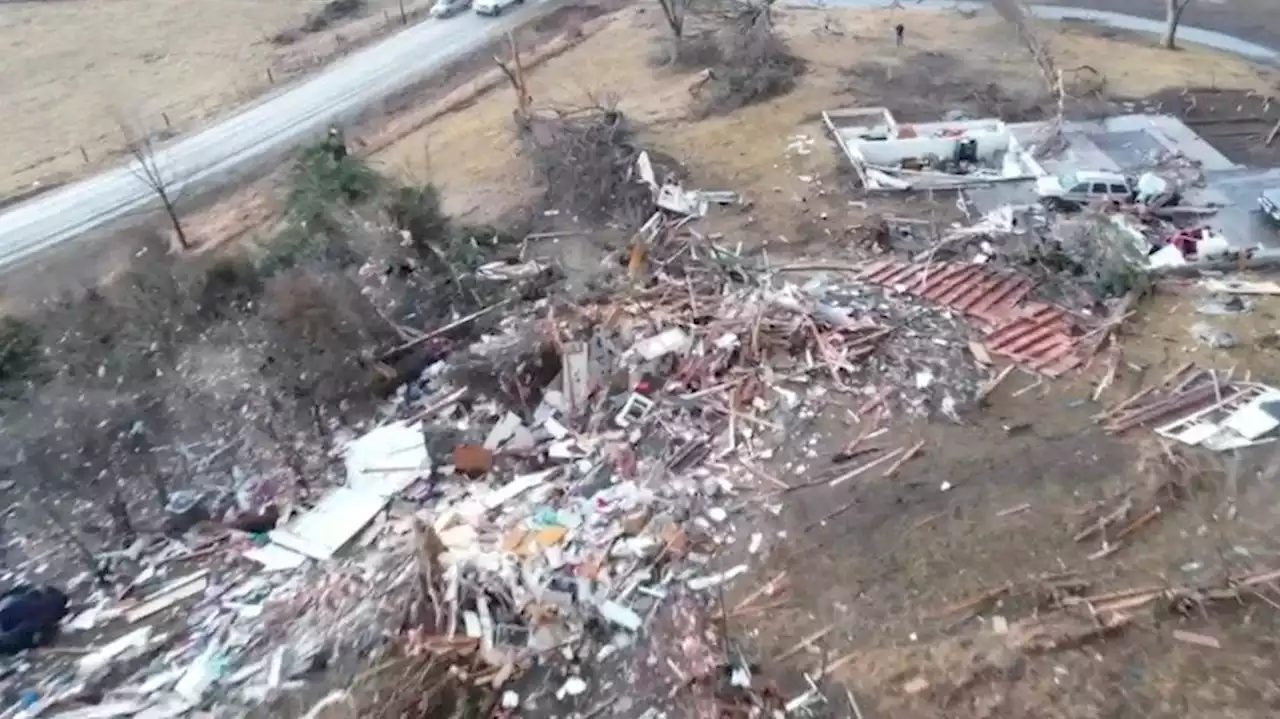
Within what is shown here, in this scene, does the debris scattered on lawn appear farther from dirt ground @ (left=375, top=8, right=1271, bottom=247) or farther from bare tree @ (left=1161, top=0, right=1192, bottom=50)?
bare tree @ (left=1161, top=0, right=1192, bottom=50)

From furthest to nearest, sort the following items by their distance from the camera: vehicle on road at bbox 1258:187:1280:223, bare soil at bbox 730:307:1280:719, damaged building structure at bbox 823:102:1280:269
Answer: vehicle on road at bbox 1258:187:1280:223, damaged building structure at bbox 823:102:1280:269, bare soil at bbox 730:307:1280:719

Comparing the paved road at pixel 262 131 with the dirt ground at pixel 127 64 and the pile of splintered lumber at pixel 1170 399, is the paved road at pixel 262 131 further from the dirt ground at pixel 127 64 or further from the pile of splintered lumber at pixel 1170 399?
the pile of splintered lumber at pixel 1170 399

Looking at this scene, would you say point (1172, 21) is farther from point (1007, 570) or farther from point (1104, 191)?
point (1007, 570)

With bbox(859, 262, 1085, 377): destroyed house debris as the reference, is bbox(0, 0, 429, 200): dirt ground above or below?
above

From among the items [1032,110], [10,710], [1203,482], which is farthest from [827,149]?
[10,710]

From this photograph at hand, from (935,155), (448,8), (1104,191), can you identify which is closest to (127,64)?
(448,8)

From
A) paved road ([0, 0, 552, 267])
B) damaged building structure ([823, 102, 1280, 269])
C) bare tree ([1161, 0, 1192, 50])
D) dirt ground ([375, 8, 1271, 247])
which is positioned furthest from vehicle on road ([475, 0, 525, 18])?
bare tree ([1161, 0, 1192, 50])
